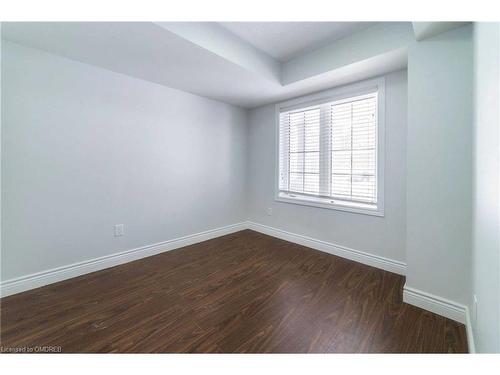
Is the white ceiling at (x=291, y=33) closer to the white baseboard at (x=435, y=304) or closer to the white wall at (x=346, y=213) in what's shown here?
the white wall at (x=346, y=213)

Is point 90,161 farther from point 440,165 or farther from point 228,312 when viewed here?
point 440,165

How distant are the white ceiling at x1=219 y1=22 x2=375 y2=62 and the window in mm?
690

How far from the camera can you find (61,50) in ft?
6.33

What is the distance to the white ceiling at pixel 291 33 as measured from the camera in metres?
2.00

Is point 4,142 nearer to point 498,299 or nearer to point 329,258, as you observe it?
point 498,299

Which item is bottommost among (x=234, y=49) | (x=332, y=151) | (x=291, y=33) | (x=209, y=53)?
(x=332, y=151)

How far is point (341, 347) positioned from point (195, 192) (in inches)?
102

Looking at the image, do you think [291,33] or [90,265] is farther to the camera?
[90,265]

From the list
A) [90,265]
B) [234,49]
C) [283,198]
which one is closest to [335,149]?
[283,198]

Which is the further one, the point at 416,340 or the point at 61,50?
the point at 61,50

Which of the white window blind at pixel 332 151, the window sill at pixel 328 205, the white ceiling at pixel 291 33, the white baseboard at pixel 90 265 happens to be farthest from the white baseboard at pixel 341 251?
the white ceiling at pixel 291 33

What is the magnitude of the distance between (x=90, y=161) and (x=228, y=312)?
2.08 meters

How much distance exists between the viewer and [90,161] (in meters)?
2.24
